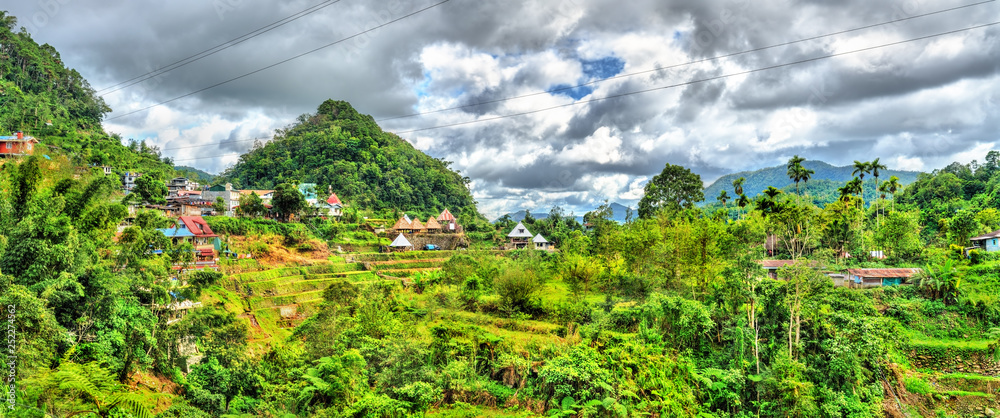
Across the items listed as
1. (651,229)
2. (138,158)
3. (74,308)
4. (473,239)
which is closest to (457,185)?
(473,239)

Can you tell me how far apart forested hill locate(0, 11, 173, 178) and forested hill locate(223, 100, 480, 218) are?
12336 millimetres

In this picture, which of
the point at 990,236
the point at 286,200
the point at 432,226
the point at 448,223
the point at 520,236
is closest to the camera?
the point at 990,236

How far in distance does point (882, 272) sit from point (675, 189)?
11551 millimetres

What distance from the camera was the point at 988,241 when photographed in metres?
25.9

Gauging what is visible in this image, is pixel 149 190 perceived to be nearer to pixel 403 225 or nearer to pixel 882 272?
pixel 403 225

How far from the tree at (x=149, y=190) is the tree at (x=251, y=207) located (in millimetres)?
5112

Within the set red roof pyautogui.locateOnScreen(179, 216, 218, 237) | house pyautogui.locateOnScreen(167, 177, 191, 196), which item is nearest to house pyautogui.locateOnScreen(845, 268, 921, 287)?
red roof pyautogui.locateOnScreen(179, 216, 218, 237)

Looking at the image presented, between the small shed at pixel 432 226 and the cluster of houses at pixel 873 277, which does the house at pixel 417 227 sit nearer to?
the small shed at pixel 432 226

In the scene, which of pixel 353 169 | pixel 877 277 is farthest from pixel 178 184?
pixel 877 277

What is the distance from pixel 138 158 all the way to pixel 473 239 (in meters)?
33.4

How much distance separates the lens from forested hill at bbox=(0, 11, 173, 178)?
131 ft

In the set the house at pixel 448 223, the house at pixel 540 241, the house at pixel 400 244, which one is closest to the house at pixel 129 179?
the house at pixel 400 244

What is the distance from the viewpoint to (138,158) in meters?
45.9

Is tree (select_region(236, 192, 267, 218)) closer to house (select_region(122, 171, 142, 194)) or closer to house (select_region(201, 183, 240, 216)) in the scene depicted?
house (select_region(201, 183, 240, 216))
